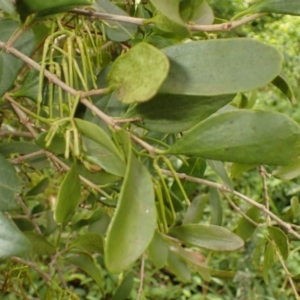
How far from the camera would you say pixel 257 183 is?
240 centimetres

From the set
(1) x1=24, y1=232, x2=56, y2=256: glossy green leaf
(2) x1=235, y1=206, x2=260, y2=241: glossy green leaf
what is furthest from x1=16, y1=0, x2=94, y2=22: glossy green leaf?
(2) x1=235, y1=206, x2=260, y2=241: glossy green leaf

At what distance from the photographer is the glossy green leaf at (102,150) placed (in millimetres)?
312

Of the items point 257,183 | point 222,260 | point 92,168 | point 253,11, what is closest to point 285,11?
point 253,11

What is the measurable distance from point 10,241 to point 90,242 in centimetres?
21

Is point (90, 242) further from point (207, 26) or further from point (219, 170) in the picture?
point (207, 26)

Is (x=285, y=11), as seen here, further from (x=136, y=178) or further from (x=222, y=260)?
(x=222, y=260)

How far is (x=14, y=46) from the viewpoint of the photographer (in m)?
0.53

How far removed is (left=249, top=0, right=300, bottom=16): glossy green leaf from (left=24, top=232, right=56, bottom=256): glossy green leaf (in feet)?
1.50

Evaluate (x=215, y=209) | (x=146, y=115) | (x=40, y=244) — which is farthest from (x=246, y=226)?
(x=146, y=115)

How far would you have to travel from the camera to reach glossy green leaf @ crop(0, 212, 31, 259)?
1.40ft

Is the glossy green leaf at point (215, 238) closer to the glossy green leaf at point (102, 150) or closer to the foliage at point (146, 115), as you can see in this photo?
the foliage at point (146, 115)

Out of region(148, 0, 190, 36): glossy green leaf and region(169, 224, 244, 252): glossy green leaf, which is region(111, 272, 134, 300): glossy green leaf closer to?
region(169, 224, 244, 252): glossy green leaf

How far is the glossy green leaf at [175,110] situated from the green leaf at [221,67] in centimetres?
4

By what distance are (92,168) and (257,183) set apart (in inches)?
77.8
